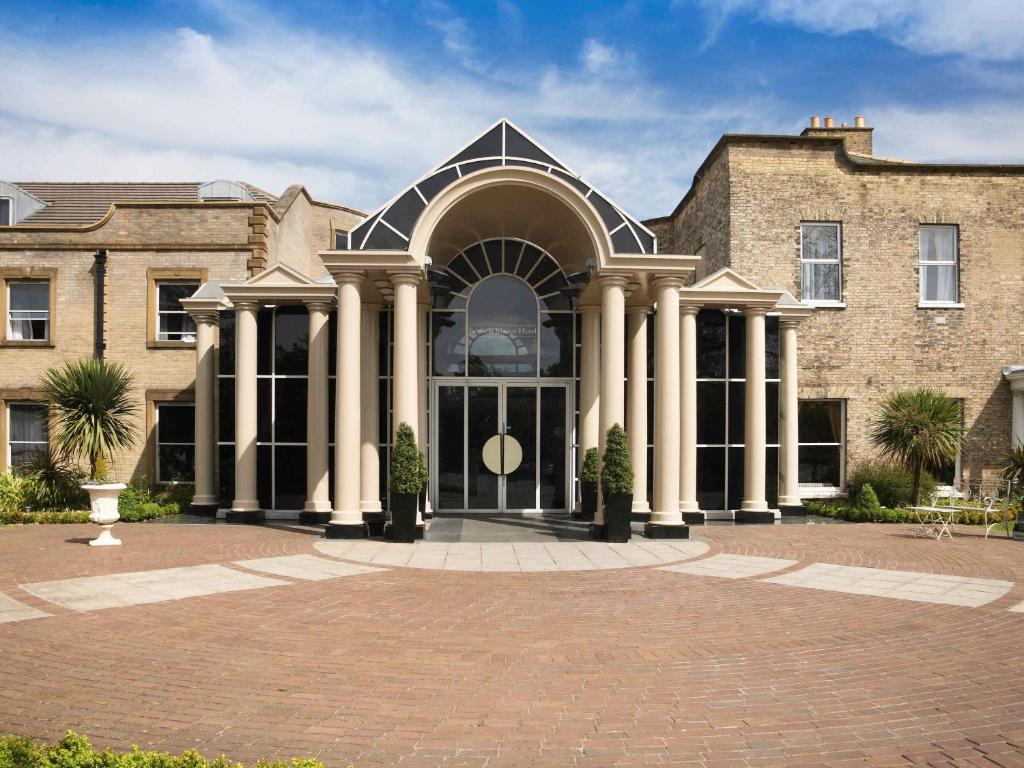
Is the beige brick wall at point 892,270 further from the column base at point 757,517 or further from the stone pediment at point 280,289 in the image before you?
the stone pediment at point 280,289

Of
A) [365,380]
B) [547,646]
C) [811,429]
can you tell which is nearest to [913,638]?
[547,646]

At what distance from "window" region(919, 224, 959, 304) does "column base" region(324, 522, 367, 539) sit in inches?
663

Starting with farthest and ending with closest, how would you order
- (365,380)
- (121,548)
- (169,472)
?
1. (169,472)
2. (365,380)
3. (121,548)

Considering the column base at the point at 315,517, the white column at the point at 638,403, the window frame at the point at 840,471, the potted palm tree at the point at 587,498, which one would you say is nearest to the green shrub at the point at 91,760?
the white column at the point at 638,403

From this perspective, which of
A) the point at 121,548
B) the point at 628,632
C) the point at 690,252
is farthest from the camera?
the point at 690,252

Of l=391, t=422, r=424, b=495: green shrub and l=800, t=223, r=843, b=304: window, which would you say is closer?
l=391, t=422, r=424, b=495: green shrub

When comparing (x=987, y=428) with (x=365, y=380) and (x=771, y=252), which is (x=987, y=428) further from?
(x=365, y=380)

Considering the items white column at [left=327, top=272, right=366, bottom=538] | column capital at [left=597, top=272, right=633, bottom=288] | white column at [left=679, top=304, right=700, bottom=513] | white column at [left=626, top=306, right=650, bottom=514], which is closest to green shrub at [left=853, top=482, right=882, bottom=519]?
white column at [left=679, top=304, right=700, bottom=513]

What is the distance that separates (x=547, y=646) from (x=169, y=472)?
625 inches

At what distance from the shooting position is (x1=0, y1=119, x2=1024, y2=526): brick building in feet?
43.9

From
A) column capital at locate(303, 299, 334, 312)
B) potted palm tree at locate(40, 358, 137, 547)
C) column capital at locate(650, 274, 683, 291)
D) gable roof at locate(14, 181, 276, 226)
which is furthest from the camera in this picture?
gable roof at locate(14, 181, 276, 226)

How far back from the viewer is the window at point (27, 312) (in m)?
20.3

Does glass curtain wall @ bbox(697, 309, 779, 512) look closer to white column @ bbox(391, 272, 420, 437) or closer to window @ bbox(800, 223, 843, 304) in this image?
window @ bbox(800, 223, 843, 304)

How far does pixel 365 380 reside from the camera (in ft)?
48.8
